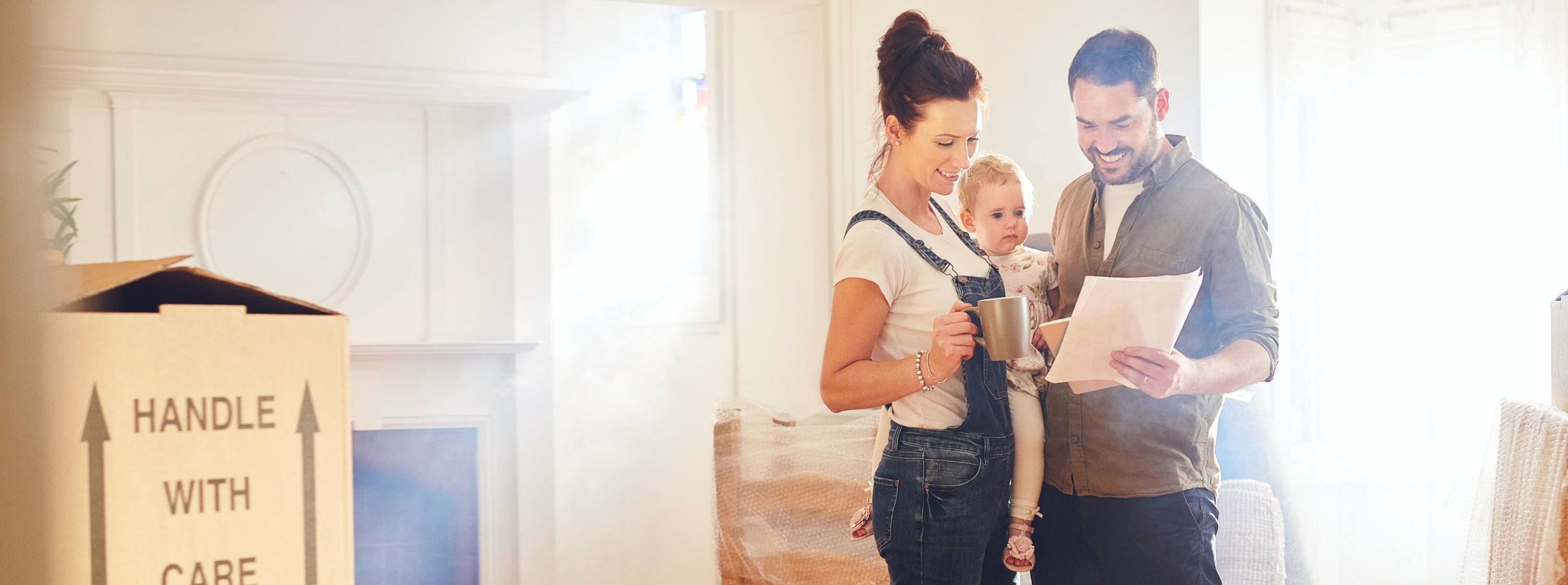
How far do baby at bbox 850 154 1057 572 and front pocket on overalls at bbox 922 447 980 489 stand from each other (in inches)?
5.0

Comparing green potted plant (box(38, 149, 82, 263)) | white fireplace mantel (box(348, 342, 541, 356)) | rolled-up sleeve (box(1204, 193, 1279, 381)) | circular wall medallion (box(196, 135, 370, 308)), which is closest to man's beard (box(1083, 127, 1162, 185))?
rolled-up sleeve (box(1204, 193, 1279, 381))

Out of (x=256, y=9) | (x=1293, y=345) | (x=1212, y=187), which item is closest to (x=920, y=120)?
(x=1212, y=187)

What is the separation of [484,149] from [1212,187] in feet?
10.1

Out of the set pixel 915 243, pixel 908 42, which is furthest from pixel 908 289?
pixel 908 42

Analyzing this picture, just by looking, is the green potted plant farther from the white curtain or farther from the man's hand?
the white curtain

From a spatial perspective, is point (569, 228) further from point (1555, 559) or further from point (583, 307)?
point (1555, 559)

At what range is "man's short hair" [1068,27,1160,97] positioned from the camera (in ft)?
4.57

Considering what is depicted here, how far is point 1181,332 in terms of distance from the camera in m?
1.43

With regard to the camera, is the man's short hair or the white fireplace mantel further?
the white fireplace mantel

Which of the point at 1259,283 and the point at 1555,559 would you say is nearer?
the point at 1555,559

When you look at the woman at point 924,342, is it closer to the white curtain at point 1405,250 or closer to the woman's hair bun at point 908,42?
the woman's hair bun at point 908,42

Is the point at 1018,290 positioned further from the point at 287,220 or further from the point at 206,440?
the point at 287,220

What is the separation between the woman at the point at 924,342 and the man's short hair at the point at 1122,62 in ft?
0.53

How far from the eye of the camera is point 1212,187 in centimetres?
137
